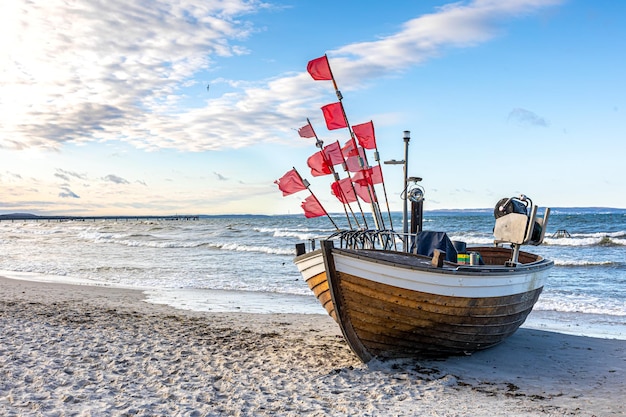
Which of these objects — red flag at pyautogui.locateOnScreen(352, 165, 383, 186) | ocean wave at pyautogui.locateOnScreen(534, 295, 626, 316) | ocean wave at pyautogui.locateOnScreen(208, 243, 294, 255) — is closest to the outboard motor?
red flag at pyautogui.locateOnScreen(352, 165, 383, 186)

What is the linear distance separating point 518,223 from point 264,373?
14.5 ft

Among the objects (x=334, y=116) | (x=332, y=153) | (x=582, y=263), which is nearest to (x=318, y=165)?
(x=332, y=153)

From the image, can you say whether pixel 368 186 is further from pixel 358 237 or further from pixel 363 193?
pixel 358 237

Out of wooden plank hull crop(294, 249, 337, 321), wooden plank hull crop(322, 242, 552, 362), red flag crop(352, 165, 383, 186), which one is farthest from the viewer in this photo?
red flag crop(352, 165, 383, 186)

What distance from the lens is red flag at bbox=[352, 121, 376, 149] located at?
964cm

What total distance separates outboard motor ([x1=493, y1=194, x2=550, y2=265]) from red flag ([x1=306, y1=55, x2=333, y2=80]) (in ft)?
11.7

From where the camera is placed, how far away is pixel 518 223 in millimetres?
8414

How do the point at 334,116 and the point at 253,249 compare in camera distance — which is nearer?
the point at 334,116

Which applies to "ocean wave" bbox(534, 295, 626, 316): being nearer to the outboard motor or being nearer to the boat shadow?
the boat shadow

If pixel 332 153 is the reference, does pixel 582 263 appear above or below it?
below

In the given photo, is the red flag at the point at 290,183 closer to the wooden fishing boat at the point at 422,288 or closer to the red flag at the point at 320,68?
the wooden fishing boat at the point at 422,288

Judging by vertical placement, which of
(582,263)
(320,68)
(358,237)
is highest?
(320,68)

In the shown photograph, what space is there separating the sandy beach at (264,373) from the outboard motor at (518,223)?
1.77 metres

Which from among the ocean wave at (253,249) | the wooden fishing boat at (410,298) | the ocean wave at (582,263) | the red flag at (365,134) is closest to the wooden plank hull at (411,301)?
the wooden fishing boat at (410,298)
